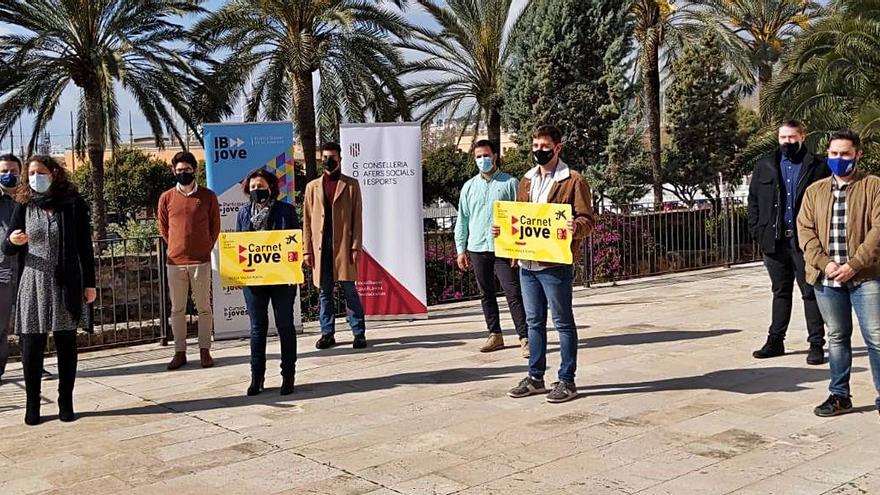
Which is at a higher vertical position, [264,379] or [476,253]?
[476,253]

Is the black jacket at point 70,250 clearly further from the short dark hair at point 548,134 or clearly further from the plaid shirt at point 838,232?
the plaid shirt at point 838,232

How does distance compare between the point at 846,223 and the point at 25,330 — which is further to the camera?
the point at 25,330

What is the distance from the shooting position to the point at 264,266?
23.7 feet

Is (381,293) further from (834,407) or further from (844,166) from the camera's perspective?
(844,166)

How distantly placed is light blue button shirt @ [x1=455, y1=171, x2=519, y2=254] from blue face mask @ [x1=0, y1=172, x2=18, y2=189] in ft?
11.7

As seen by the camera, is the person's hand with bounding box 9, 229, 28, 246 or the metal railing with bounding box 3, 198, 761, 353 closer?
the person's hand with bounding box 9, 229, 28, 246

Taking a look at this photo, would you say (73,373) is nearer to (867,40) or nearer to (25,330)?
(25,330)

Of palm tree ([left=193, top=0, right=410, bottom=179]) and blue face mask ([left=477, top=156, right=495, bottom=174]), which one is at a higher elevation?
palm tree ([left=193, top=0, right=410, bottom=179])

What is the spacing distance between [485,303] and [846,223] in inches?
137

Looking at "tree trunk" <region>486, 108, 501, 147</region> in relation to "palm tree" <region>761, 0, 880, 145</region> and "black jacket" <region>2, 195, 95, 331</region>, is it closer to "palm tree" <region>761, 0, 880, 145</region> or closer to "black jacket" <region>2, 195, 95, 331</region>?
"palm tree" <region>761, 0, 880, 145</region>

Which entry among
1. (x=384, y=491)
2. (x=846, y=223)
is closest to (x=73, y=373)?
(x=384, y=491)

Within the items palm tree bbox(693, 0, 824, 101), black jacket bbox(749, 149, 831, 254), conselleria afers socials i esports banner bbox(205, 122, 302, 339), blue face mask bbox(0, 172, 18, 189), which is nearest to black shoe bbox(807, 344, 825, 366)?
black jacket bbox(749, 149, 831, 254)

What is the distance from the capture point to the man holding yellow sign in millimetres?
7211

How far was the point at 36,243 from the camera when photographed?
255 inches
